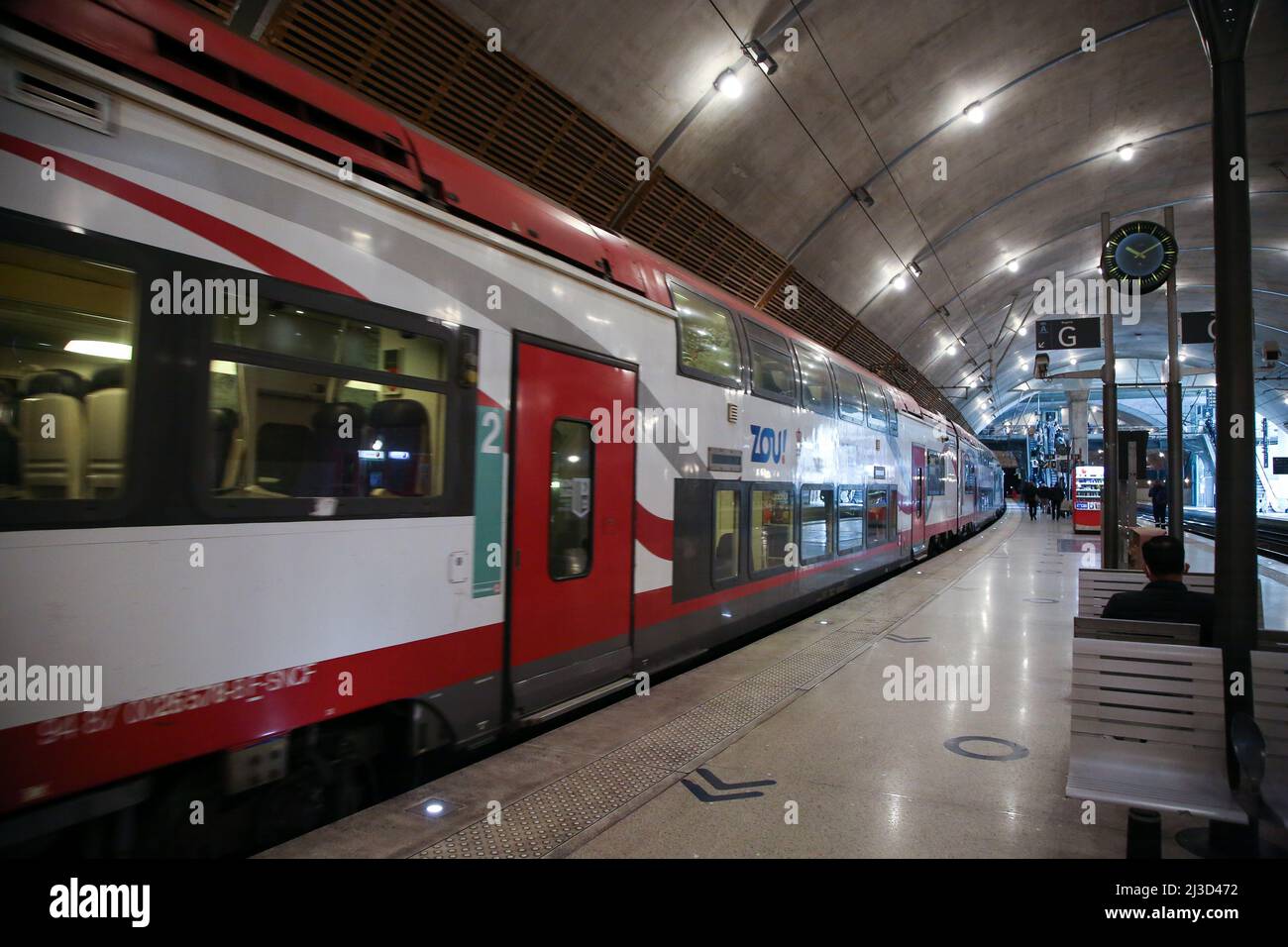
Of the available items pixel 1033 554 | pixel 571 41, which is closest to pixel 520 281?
pixel 571 41

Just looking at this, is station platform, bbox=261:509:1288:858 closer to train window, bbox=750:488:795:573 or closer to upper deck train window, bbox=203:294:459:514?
train window, bbox=750:488:795:573

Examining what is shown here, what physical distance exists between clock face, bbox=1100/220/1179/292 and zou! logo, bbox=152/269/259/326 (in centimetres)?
860

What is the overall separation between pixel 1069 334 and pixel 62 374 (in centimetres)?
1288

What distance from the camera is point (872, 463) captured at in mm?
11523

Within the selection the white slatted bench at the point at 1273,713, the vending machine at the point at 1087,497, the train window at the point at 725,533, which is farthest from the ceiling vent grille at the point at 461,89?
the vending machine at the point at 1087,497

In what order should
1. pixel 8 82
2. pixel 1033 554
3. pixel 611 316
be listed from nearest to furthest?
1. pixel 8 82
2. pixel 611 316
3. pixel 1033 554

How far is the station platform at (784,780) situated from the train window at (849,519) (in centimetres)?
319

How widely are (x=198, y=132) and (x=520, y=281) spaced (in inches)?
72.3

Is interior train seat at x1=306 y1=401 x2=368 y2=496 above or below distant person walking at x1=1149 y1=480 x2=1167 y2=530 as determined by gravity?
above

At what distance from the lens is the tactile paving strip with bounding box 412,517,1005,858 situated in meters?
3.15

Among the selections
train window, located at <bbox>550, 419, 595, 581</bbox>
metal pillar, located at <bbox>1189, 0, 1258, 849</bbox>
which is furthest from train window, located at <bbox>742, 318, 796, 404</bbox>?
metal pillar, located at <bbox>1189, 0, 1258, 849</bbox>

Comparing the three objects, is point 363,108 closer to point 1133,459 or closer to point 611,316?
point 611,316

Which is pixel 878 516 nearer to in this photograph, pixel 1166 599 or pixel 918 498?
pixel 918 498

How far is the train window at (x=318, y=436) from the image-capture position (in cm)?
286
